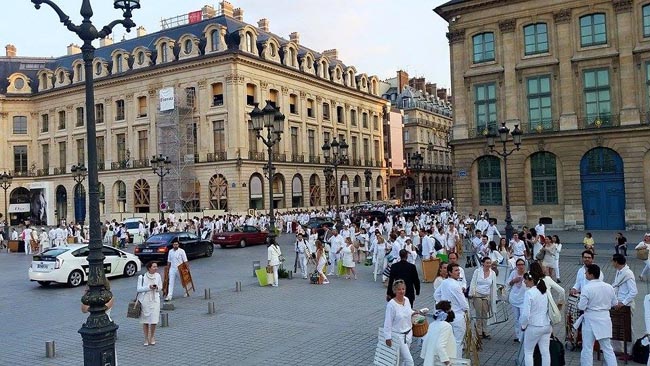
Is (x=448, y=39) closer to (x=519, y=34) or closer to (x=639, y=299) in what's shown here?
(x=519, y=34)

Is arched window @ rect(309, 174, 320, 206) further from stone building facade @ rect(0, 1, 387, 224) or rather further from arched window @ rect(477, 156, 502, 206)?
arched window @ rect(477, 156, 502, 206)

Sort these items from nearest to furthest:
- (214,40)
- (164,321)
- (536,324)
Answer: (536,324) → (164,321) → (214,40)

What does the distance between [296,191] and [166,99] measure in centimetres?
1582

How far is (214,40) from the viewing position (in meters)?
50.8

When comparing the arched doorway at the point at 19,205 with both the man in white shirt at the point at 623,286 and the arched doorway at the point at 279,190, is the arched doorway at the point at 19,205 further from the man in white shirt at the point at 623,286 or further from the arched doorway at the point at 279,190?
the man in white shirt at the point at 623,286

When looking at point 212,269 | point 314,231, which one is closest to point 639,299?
point 314,231

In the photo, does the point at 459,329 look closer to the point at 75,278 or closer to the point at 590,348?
the point at 590,348

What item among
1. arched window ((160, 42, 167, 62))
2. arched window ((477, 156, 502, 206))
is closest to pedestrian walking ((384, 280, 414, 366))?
arched window ((477, 156, 502, 206))

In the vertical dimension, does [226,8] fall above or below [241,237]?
above

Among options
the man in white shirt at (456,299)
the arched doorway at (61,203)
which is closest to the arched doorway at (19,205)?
the arched doorway at (61,203)

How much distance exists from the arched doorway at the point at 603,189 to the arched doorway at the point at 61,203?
54296 mm

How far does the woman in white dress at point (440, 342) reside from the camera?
6.62 meters

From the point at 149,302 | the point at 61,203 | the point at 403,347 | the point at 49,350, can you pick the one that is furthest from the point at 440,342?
the point at 61,203

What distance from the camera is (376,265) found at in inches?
731
